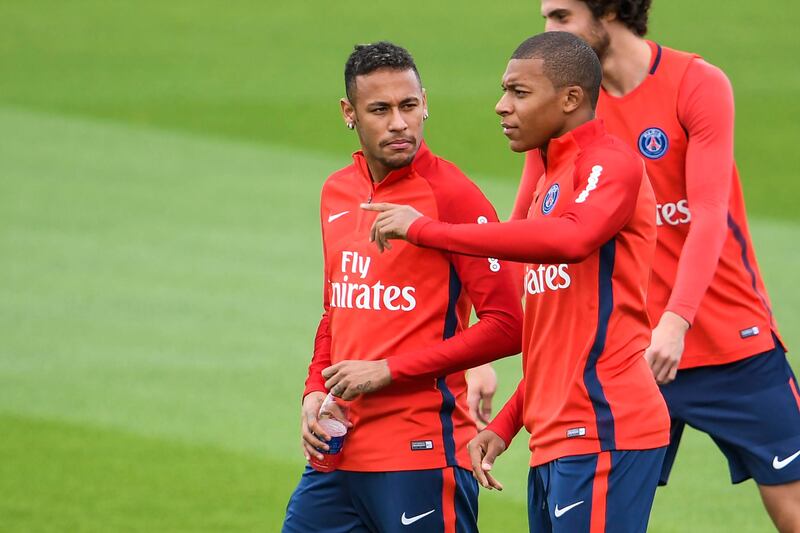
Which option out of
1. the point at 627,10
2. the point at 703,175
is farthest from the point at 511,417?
the point at 627,10

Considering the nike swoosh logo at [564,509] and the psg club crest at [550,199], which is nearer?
the nike swoosh logo at [564,509]

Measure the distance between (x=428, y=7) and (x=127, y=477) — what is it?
57.9 feet

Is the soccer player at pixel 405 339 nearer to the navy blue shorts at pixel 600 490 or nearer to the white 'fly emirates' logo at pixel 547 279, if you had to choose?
the white 'fly emirates' logo at pixel 547 279

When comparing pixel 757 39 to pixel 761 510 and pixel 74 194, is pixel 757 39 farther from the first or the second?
pixel 761 510

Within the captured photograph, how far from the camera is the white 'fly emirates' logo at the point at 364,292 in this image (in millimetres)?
4426

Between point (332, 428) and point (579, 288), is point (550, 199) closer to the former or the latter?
point (579, 288)

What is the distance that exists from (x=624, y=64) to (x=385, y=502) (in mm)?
1731

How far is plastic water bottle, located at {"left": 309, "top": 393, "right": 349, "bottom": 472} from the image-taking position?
14.4 feet

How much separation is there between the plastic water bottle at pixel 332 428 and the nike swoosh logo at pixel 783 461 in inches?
63.2

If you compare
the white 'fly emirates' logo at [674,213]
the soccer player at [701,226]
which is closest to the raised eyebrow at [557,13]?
the soccer player at [701,226]

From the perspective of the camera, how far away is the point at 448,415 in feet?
14.8

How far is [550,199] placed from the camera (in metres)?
4.12

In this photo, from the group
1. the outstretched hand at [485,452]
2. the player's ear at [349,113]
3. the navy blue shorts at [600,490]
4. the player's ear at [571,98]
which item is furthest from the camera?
the player's ear at [349,113]

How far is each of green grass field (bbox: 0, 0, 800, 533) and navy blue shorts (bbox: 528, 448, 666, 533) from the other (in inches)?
118
